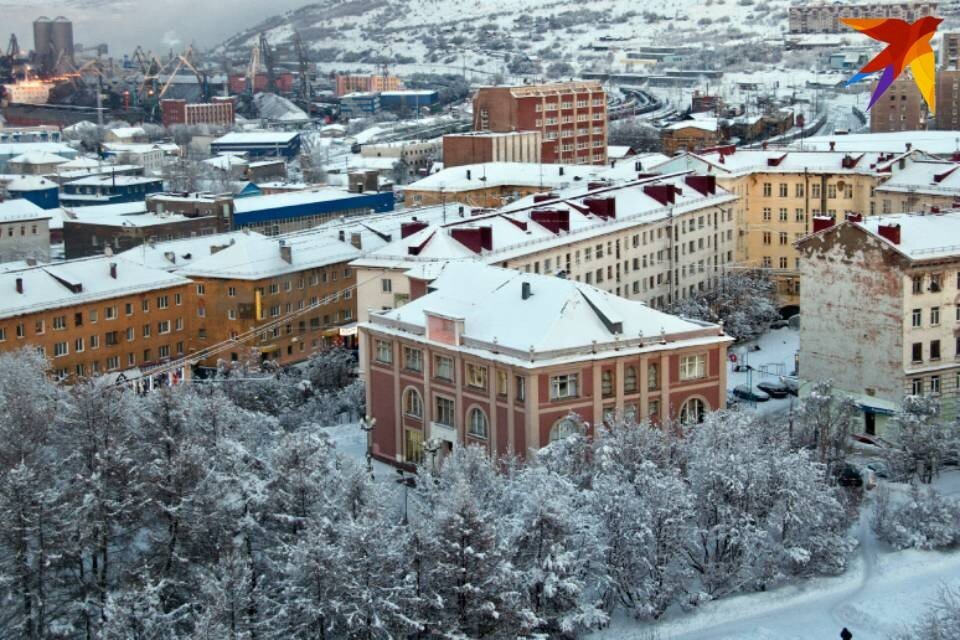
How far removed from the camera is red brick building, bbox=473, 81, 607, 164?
61.0m

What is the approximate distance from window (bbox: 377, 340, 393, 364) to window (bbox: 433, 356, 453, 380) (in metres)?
1.02

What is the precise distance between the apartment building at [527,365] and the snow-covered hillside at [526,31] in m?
114

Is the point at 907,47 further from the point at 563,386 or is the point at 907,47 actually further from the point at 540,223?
the point at 540,223

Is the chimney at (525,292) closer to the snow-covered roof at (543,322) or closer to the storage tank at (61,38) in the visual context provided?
the snow-covered roof at (543,322)

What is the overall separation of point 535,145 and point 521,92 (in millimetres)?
7460

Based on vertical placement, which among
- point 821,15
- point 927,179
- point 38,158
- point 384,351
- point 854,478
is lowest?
point 854,478

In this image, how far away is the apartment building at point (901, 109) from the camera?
6279 centimetres

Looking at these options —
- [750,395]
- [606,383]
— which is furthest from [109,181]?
[606,383]

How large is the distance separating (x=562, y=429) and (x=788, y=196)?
16.8m

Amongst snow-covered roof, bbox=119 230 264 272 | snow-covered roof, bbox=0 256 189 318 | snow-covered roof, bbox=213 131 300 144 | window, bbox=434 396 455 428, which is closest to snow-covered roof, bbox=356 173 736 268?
snow-covered roof, bbox=0 256 189 318

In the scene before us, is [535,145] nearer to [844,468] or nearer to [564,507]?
[844,468]

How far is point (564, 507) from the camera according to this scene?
17562mm

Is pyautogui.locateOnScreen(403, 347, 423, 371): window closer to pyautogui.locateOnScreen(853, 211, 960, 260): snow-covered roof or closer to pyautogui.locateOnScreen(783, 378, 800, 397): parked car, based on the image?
pyautogui.locateOnScreen(853, 211, 960, 260): snow-covered roof

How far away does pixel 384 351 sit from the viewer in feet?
76.2
